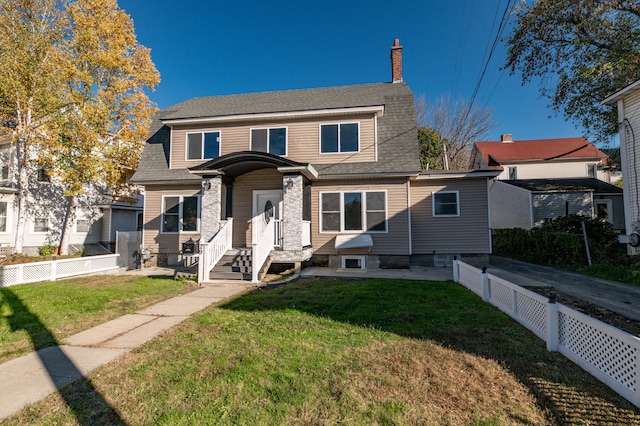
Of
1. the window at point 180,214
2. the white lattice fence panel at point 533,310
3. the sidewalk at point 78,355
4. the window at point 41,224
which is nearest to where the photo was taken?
the sidewalk at point 78,355

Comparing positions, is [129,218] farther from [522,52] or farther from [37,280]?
[522,52]

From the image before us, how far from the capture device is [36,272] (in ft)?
29.3

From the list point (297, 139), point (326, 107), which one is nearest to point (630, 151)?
point (326, 107)

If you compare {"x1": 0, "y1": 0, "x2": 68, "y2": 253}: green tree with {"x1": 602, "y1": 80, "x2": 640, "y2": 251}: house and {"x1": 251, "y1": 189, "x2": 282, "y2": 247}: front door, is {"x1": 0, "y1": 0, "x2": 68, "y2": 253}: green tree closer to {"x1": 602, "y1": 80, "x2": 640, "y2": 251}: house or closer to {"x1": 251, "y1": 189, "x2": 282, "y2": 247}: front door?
{"x1": 251, "y1": 189, "x2": 282, "y2": 247}: front door

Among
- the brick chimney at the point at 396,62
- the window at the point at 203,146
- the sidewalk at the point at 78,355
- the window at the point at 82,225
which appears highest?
the brick chimney at the point at 396,62

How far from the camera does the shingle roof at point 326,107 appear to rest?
1130cm

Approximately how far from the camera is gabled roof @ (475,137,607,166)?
24.8m

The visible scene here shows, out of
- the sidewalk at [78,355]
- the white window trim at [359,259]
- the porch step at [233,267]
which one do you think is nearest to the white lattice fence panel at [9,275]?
the porch step at [233,267]

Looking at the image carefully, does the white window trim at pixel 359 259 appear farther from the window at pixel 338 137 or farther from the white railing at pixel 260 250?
the window at pixel 338 137

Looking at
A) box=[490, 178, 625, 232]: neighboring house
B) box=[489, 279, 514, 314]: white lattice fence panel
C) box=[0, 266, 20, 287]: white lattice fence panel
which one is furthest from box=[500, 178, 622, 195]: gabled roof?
box=[0, 266, 20, 287]: white lattice fence panel

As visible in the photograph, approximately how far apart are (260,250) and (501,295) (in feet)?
20.2

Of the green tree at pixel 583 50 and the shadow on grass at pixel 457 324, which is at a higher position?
the green tree at pixel 583 50

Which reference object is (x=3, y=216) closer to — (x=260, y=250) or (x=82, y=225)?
(x=82, y=225)

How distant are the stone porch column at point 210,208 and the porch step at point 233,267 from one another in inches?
39.7
